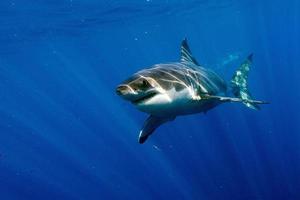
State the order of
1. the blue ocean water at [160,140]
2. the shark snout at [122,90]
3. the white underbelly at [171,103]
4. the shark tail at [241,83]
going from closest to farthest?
the shark snout at [122,90] → the white underbelly at [171,103] → the shark tail at [241,83] → the blue ocean water at [160,140]

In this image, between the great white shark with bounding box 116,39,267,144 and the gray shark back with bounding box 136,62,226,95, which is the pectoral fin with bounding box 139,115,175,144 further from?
the gray shark back with bounding box 136,62,226,95

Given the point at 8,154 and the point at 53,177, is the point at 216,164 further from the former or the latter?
the point at 8,154

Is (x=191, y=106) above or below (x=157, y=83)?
above

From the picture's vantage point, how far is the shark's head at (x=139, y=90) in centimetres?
465

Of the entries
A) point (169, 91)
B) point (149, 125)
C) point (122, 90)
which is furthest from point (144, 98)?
point (149, 125)

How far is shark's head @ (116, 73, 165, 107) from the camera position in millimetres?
4652

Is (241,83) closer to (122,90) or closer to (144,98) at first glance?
(144,98)

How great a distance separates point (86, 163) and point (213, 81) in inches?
1293

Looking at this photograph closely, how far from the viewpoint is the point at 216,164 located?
23938mm

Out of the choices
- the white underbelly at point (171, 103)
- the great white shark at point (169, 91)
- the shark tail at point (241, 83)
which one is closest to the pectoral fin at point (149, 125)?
the great white shark at point (169, 91)

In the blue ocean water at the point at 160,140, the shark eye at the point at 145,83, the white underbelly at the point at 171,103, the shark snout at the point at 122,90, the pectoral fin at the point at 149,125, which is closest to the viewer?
the shark snout at the point at 122,90

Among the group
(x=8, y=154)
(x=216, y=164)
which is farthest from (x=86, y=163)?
(x=8, y=154)

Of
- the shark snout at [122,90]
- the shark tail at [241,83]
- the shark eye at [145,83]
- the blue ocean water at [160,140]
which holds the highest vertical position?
the blue ocean water at [160,140]

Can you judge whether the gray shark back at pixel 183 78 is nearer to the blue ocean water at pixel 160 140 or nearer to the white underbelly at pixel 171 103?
the white underbelly at pixel 171 103
